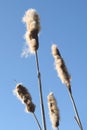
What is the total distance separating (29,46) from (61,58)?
2.28 feet

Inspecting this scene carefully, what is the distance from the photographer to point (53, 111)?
6051 millimetres

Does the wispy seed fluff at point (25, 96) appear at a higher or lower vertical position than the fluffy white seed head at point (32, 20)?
lower

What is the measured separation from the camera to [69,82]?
5602mm

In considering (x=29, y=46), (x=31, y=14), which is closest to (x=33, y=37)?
(x=29, y=46)

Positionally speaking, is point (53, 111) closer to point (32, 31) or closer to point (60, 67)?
point (60, 67)

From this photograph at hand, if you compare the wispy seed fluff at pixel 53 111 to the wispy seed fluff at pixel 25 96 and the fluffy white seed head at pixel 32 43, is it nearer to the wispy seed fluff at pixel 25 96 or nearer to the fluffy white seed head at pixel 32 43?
the wispy seed fluff at pixel 25 96

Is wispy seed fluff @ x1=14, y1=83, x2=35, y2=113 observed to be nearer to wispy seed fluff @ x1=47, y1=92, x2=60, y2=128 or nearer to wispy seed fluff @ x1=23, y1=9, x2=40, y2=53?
wispy seed fluff @ x1=47, y1=92, x2=60, y2=128

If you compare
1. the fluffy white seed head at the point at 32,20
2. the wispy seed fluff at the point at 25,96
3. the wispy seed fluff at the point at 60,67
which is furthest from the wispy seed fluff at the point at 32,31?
the wispy seed fluff at the point at 25,96

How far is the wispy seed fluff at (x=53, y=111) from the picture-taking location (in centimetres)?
586

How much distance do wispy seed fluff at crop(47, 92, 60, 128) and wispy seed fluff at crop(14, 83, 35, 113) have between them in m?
0.44

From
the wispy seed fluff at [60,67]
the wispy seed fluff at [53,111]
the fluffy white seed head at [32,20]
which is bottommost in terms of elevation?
the wispy seed fluff at [53,111]

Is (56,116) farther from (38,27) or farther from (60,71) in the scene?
(38,27)

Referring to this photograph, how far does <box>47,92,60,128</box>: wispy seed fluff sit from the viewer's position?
586 cm

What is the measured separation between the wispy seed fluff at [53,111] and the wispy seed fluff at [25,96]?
0.44 m
